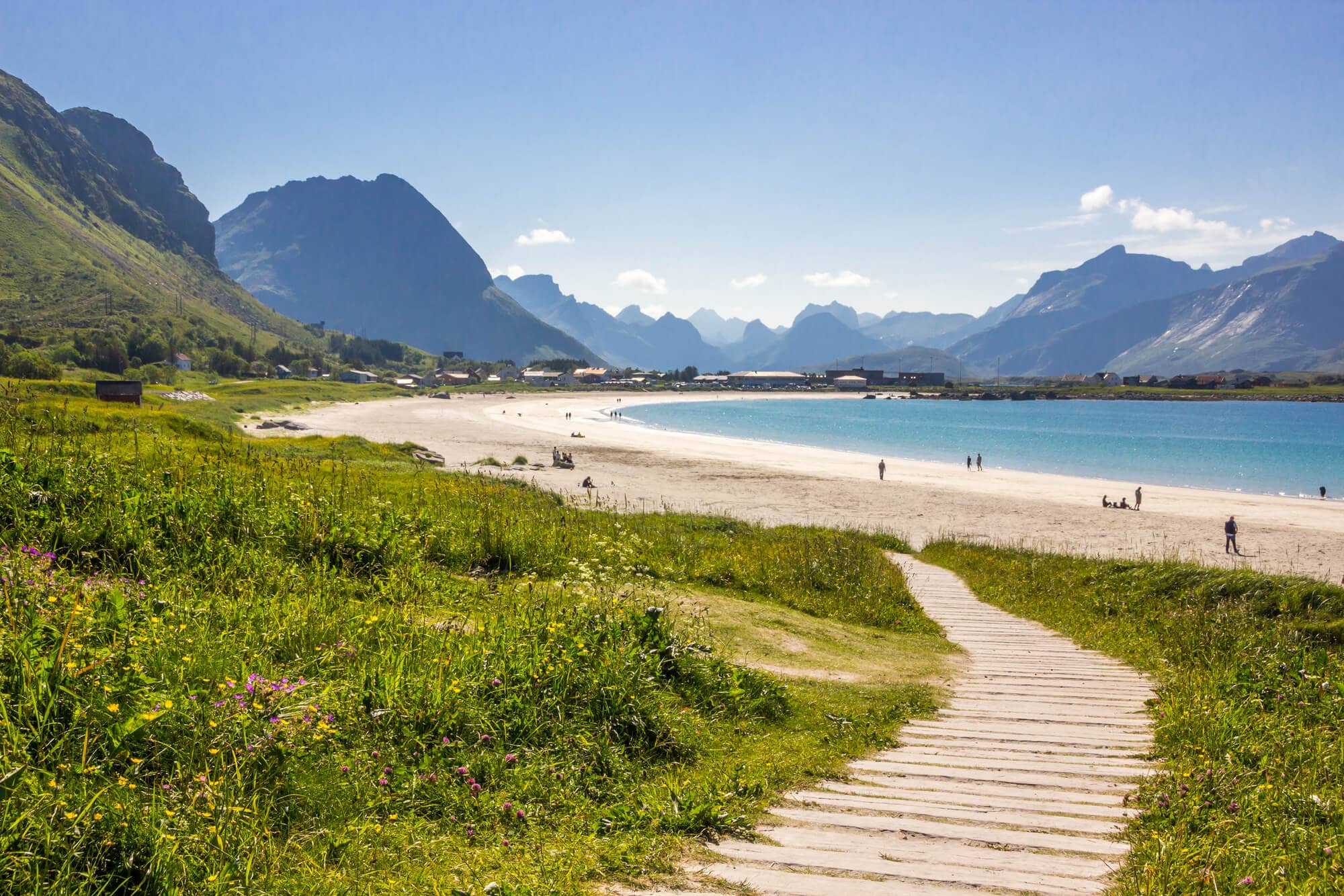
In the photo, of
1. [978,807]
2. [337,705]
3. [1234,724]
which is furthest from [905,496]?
[337,705]

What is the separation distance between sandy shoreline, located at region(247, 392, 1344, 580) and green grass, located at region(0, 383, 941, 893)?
1400cm

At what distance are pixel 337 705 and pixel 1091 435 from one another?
106 m

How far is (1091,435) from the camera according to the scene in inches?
3789

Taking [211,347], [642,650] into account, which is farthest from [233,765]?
[211,347]

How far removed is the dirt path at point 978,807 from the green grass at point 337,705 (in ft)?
1.24

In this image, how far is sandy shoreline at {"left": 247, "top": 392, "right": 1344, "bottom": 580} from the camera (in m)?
31.1

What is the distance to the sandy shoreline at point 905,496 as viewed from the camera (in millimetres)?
31109

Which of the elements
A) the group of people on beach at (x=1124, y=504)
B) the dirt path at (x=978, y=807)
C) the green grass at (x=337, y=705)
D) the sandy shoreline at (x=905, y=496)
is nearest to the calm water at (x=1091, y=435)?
the sandy shoreline at (x=905, y=496)

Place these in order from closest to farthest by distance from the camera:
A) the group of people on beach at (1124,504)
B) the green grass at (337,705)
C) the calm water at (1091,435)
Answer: the green grass at (337,705), the group of people on beach at (1124,504), the calm water at (1091,435)

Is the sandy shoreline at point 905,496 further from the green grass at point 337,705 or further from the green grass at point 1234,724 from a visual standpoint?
the green grass at point 337,705

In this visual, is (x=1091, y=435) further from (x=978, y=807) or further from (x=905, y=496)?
(x=978, y=807)

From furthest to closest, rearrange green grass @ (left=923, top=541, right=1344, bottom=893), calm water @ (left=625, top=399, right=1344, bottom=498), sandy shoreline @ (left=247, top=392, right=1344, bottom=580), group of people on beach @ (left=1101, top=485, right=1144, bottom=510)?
calm water @ (left=625, top=399, right=1344, bottom=498)
group of people on beach @ (left=1101, top=485, right=1144, bottom=510)
sandy shoreline @ (left=247, top=392, right=1344, bottom=580)
green grass @ (left=923, top=541, right=1344, bottom=893)

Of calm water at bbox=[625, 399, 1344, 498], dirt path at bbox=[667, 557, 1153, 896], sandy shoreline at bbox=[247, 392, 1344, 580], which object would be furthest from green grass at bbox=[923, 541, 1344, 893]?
calm water at bbox=[625, 399, 1344, 498]

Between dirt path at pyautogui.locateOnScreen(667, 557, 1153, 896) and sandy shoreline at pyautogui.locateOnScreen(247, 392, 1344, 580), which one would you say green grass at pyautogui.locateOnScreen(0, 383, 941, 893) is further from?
sandy shoreline at pyautogui.locateOnScreen(247, 392, 1344, 580)
